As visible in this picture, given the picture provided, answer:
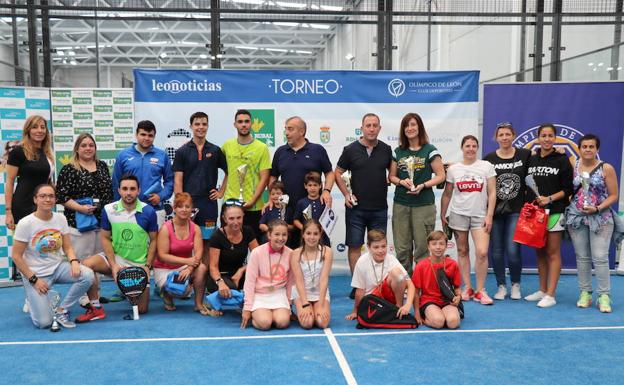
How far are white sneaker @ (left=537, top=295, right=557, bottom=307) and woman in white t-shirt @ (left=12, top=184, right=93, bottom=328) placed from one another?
3633mm

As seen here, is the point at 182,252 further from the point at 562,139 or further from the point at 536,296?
the point at 562,139

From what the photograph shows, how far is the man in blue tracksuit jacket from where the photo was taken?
184 inches

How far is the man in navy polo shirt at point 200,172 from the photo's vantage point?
15.1ft

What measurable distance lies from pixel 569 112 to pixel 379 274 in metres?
3.11

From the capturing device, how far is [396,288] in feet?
13.0

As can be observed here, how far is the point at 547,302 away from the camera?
451 cm

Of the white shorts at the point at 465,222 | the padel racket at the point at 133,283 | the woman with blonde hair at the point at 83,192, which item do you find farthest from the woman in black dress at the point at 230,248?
the white shorts at the point at 465,222

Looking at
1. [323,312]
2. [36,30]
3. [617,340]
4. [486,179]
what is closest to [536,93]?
[486,179]

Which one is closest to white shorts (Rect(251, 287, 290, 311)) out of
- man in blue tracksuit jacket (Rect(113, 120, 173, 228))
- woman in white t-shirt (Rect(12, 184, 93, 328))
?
woman in white t-shirt (Rect(12, 184, 93, 328))

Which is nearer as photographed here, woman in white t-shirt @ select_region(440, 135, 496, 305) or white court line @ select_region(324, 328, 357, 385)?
white court line @ select_region(324, 328, 357, 385)

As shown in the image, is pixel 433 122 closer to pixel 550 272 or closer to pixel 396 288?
pixel 550 272

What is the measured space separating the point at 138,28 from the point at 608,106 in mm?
10390

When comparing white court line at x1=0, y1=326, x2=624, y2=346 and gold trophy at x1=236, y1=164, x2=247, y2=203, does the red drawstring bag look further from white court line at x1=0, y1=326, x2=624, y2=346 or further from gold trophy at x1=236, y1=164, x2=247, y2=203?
gold trophy at x1=236, y1=164, x2=247, y2=203

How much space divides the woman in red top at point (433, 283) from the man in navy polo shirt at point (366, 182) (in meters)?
0.71
